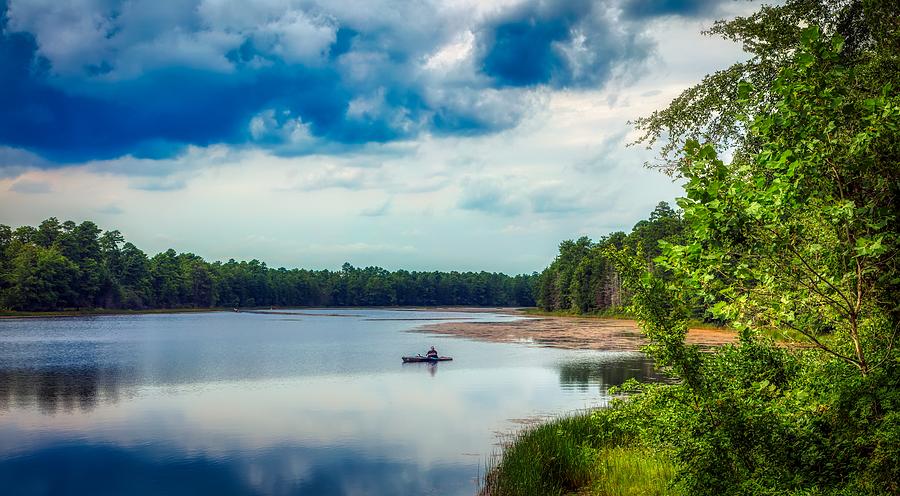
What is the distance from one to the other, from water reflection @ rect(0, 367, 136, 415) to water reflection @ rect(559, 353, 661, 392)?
22.2 metres

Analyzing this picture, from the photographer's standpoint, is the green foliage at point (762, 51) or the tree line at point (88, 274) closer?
the green foliage at point (762, 51)

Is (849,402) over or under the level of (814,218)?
under

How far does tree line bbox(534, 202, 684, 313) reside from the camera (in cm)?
9831

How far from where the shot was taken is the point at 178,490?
1680 centimetres

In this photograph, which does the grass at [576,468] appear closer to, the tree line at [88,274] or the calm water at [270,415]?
the calm water at [270,415]

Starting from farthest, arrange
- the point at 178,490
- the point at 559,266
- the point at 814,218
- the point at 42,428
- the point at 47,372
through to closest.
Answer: the point at 559,266
the point at 47,372
the point at 42,428
the point at 178,490
the point at 814,218

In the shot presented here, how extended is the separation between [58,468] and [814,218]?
20.6 metres

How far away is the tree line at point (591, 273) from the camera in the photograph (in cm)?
9831

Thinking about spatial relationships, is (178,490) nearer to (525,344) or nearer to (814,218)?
(814,218)

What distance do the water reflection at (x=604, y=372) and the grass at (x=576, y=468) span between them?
13.6 meters

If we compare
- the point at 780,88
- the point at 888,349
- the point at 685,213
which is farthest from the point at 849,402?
the point at 780,88

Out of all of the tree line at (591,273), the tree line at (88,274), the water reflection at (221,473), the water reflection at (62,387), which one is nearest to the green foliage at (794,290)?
the water reflection at (221,473)

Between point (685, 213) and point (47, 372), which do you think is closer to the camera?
point (685, 213)

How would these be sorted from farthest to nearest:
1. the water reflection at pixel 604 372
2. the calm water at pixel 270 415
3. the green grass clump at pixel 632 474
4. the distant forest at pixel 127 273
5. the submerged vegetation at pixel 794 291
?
the distant forest at pixel 127 273, the water reflection at pixel 604 372, the calm water at pixel 270 415, the green grass clump at pixel 632 474, the submerged vegetation at pixel 794 291
